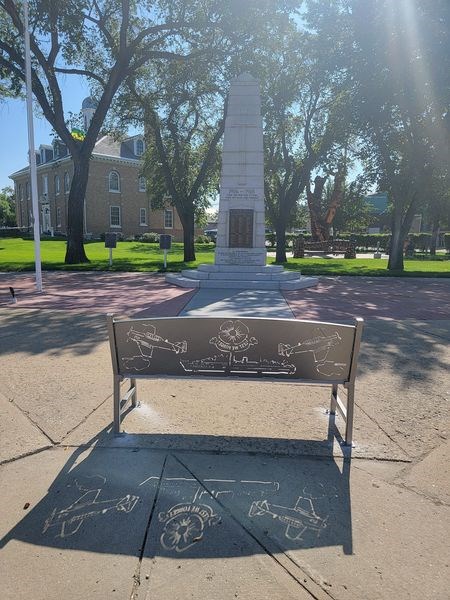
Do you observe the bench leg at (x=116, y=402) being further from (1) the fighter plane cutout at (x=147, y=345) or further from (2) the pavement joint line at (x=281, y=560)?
(2) the pavement joint line at (x=281, y=560)

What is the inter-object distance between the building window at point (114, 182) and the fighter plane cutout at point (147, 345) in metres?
45.8

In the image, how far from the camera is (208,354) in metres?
3.48

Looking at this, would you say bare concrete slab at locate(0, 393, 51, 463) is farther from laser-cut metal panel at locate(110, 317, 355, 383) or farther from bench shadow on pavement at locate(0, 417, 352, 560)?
laser-cut metal panel at locate(110, 317, 355, 383)

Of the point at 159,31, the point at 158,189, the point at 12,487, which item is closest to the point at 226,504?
the point at 12,487

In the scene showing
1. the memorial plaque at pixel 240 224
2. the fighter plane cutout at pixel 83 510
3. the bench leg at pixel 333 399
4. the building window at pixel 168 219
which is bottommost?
the fighter plane cutout at pixel 83 510

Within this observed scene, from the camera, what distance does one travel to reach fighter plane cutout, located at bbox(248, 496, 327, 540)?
93.9 inches

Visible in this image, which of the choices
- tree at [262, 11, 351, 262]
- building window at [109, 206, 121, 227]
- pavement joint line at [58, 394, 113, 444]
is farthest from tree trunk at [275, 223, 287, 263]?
building window at [109, 206, 121, 227]

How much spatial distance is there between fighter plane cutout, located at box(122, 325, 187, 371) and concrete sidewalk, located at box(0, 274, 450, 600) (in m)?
0.59

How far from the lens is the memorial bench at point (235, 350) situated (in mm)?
3330

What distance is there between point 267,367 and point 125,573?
Answer: 1.76 metres

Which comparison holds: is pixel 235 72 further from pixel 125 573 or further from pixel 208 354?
pixel 125 573

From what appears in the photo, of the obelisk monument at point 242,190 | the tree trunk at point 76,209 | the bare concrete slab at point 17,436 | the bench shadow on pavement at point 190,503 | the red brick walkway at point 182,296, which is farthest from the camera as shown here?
the tree trunk at point 76,209

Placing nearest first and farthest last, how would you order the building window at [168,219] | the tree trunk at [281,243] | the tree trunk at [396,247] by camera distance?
the tree trunk at [396,247] → the tree trunk at [281,243] → the building window at [168,219]

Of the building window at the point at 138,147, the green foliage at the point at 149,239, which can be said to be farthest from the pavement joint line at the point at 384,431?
the building window at the point at 138,147
